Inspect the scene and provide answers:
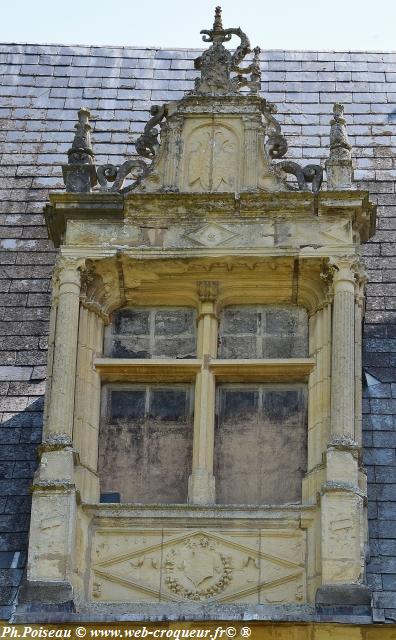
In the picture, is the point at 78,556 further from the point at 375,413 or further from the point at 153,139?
the point at 153,139

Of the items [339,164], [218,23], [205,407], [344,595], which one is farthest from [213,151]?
[344,595]

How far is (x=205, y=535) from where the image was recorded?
1319 cm

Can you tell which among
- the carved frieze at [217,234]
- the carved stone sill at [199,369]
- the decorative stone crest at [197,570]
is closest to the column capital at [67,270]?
the carved frieze at [217,234]

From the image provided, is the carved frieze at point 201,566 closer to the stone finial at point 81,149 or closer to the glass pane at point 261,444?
the glass pane at point 261,444

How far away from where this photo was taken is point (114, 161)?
17.2 metres

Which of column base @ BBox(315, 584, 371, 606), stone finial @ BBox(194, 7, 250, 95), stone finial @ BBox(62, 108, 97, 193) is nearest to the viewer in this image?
column base @ BBox(315, 584, 371, 606)

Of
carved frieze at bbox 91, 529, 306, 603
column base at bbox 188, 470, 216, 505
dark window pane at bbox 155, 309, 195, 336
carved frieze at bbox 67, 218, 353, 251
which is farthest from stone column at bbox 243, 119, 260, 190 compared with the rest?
carved frieze at bbox 91, 529, 306, 603

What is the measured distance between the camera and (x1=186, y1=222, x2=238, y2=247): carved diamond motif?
47.1 ft

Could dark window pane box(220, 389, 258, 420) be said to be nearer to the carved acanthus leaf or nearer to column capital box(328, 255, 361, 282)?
column capital box(328, 255, 361, 282)

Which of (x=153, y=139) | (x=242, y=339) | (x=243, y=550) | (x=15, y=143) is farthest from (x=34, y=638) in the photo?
(x=15, y=143)

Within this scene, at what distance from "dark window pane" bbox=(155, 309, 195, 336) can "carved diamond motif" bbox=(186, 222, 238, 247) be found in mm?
565

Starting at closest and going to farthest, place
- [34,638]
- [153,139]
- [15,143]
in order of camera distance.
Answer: [34,638], [153,139], [15,143]

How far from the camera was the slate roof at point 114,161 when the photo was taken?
45.0ft

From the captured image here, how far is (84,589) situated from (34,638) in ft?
2.26
